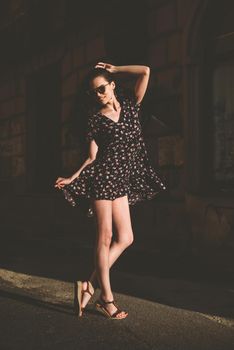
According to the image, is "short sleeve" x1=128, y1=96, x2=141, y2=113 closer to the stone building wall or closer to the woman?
the woman

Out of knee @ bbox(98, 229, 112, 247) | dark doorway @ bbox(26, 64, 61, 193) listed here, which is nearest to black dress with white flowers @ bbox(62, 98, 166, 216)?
knee @ bbox(98, 229, 112, 247)

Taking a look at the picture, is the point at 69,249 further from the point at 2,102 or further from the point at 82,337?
the point at 2,102

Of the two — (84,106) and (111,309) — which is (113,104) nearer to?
(84,106)

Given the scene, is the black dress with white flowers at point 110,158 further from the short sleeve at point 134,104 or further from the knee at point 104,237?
the knee at point 104,237

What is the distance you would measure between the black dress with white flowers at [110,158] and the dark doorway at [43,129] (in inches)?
254

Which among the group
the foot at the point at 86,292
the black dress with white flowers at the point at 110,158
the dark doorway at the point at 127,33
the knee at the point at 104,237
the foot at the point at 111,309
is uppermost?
the dark doorway at the point at 127,33

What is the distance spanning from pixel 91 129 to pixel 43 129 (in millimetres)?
7017

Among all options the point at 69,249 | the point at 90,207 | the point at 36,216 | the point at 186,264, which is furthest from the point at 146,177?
the point at 36,216

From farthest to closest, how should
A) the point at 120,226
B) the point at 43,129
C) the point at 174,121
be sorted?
1. the point at 43,129
2. the point at 174,121
3. the point at 120,226

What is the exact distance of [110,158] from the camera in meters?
3.84

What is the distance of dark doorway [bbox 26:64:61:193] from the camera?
10.4 metres

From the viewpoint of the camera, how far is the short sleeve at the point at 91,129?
385 cm

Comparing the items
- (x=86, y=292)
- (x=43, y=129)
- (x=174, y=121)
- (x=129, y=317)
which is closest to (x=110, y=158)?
(x=86, y=292)

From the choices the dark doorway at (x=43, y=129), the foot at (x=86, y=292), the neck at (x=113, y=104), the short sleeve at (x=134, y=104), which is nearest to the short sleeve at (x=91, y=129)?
the neck at (x=113, y=104)
